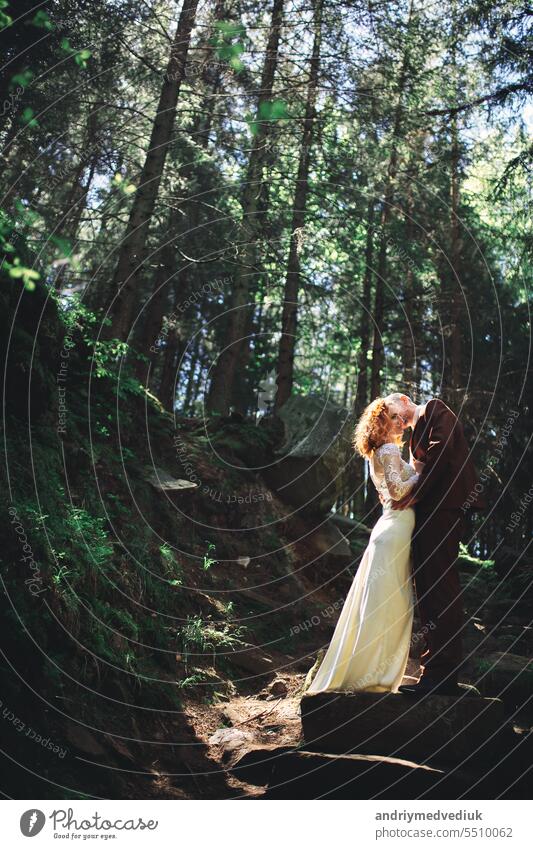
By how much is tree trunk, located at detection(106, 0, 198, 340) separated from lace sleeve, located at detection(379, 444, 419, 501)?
279 inches

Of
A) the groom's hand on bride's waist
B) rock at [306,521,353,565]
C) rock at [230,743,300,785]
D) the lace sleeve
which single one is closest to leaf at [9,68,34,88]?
the lace sleeve

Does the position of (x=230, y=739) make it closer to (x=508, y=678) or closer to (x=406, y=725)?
(x=406, y=725)

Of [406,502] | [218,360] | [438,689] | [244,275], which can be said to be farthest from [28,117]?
[438,689]

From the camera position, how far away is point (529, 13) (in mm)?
10703

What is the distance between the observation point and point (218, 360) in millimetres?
16219

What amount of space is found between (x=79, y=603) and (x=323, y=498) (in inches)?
323

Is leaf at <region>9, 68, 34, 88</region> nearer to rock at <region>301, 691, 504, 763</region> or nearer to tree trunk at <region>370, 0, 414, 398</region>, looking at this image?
tree trunk at <region>370, 0, 414, 398</region>

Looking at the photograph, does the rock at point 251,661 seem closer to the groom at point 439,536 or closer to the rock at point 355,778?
the groom at point 439,536

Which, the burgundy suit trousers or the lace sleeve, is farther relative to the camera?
the lace sleeve

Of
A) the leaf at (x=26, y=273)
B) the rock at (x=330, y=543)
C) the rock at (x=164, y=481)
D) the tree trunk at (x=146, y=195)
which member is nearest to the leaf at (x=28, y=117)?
the tree trunk at (x=146, y=195)

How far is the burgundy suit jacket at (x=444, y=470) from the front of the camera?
21.7 feet

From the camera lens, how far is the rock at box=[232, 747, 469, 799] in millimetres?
5184

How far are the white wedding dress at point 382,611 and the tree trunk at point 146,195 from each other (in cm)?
726

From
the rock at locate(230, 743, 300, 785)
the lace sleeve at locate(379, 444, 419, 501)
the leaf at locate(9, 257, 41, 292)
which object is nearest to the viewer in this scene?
the leaf at locate(9, 257, 41, 292)
